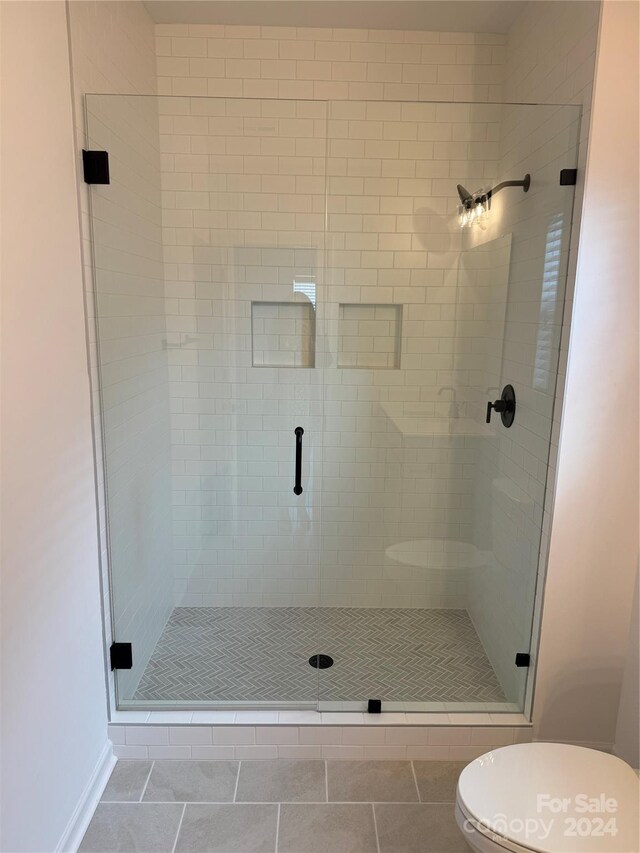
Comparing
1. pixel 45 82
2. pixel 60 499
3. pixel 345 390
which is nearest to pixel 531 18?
pixel 345 390

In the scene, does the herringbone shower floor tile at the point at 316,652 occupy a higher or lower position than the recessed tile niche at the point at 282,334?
lower

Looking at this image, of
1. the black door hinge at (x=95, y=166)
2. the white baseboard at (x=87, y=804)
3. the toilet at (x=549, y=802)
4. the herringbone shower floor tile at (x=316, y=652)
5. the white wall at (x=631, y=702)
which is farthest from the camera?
the herringbone shower floor tile at (x=316, y=652)

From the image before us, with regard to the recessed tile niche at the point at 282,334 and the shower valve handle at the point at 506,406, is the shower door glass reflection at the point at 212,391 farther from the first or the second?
the shower valve handle at the point at 506,406

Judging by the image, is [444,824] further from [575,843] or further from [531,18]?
[531,18]

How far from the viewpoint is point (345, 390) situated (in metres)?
2.61

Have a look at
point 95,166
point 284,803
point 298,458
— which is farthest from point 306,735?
point 95,166

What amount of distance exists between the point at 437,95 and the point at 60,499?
7.79 feet

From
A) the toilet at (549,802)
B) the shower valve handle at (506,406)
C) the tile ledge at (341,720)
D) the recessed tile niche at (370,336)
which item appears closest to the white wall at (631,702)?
the tile ledge at (341,720)

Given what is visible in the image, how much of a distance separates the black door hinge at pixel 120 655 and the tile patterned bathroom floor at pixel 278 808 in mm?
346

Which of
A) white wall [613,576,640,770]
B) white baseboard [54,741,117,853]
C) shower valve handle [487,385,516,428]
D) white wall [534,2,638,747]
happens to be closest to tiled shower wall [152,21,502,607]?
shower valve handle [487,385,516,428]

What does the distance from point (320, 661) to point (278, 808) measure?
626mm

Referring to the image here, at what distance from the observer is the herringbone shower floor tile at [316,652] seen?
2.24 m

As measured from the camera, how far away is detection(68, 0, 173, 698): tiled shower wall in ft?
6.15

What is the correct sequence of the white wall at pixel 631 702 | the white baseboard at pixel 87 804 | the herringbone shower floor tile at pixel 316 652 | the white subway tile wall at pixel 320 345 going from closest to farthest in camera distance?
the white baseboard at pixel 87 804 → the white wall at pixel 631 702 → the herringbone shower floor tile at pixel 316 652 → the white subway tile wall at pixel 320 345
